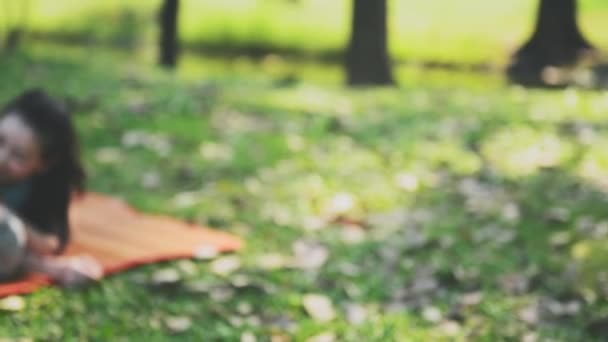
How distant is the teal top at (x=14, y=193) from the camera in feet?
16.5

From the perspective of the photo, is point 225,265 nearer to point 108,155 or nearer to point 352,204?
point 352,204

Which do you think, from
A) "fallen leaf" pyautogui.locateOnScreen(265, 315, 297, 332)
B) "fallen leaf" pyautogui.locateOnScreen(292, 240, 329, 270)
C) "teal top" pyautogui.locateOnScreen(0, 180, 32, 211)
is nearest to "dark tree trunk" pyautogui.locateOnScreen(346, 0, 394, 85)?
"fallen leaf" pyautogui.locateOnScreen(292, 240, 329, 270)

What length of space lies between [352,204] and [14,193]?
2.19m

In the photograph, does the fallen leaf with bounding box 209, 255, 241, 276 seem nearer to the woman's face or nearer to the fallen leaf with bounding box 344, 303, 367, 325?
the fallen leaf with bounding box 344, 303, 367, 325

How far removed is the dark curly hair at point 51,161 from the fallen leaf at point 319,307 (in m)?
1.26

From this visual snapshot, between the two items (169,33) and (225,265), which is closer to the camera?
(225,265)

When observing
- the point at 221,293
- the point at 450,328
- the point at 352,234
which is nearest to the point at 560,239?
the point at 352,234

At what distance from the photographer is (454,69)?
18.1m

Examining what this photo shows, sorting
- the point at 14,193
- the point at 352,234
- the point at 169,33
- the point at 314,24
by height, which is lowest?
the point at 314,24

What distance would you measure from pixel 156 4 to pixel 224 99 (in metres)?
13.4

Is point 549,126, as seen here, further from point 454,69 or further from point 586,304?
point 454,69

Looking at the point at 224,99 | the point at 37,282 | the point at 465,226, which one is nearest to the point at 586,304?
the point at 465,226

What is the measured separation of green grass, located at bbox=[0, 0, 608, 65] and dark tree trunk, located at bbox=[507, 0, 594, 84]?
2.36m

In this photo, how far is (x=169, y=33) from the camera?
12.7 m
